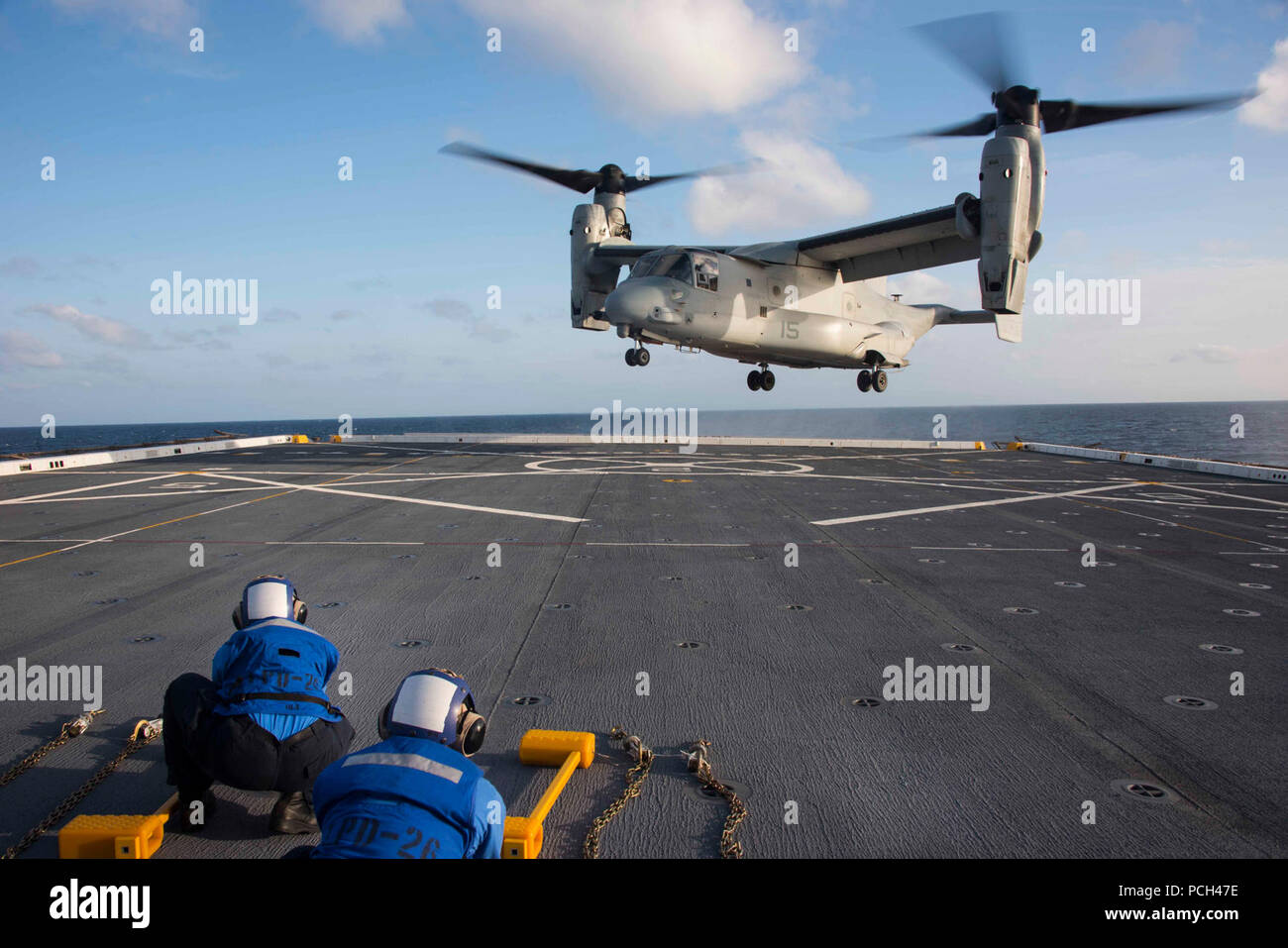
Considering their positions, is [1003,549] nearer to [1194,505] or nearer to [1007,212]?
[1194,505]

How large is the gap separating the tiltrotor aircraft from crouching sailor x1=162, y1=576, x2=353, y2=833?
21334mm

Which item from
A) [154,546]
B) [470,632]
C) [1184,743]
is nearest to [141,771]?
[470,632]

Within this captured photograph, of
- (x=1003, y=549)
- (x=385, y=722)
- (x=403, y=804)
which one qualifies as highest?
(x=385, y=722)

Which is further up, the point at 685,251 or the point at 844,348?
the point at 685,251

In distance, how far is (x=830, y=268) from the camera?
2938 centimetres

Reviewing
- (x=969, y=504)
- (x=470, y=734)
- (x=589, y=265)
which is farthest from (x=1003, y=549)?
(x=589, y=265)

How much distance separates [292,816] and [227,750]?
20.4 inches

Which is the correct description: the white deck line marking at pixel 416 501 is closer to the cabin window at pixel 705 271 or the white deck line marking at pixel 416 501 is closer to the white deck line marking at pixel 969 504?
the white deck line marking at pixel 969 504

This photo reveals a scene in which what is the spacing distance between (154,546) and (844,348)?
2379 cm

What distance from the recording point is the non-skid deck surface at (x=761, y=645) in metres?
4.48

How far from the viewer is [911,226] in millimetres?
25344

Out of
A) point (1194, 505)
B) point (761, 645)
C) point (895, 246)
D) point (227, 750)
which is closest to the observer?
point (227, 750)

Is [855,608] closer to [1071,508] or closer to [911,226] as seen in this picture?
[1071,508]

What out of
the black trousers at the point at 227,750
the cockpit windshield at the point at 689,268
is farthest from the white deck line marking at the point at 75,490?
the black trousers at the point at 227,750
